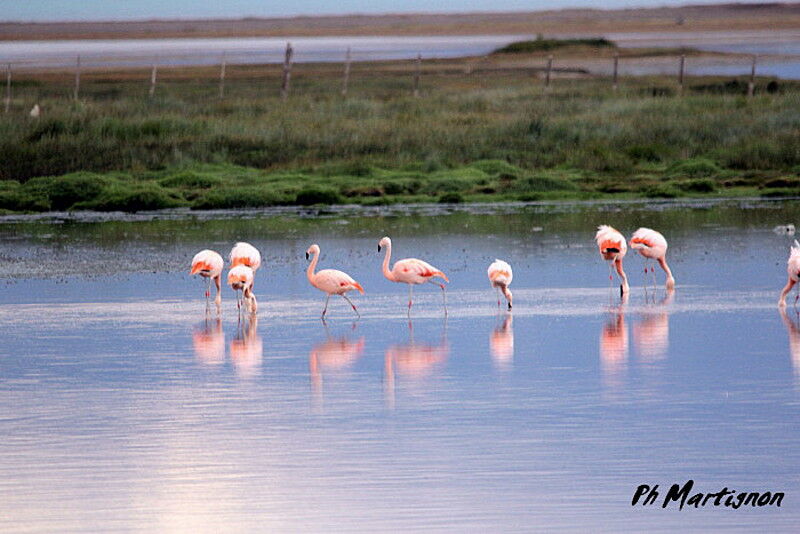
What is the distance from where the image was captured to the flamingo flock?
14.6 m

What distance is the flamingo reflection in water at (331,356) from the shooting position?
37.2 feet

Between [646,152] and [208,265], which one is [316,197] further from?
[208,265]

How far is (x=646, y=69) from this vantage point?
6194 centimetres

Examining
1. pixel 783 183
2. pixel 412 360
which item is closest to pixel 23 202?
pixel 783 183

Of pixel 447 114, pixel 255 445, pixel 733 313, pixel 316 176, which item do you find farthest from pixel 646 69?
pixel 255 445

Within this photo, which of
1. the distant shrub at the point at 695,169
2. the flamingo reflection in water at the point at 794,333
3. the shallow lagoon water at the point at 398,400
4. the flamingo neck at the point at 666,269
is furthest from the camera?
the distant shrub at the point at 695,169

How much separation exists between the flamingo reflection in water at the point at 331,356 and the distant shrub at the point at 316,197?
619 inches

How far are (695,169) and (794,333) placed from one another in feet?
61.2

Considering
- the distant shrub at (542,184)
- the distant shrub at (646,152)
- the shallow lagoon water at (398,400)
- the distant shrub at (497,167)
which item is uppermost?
the distant shrub at (646,152)

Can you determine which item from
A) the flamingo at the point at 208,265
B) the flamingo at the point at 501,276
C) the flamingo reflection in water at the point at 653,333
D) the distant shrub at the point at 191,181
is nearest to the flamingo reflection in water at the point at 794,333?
the flamingo reflection in water at the point at 653,333

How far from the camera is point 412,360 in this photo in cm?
1185

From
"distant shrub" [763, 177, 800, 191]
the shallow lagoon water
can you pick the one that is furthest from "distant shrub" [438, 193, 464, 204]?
the shallow lagoon water

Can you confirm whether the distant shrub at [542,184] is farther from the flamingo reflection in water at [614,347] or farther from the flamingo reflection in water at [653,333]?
the flamingo reflection in water at [614,347]

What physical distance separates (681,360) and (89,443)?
457 centimetres
